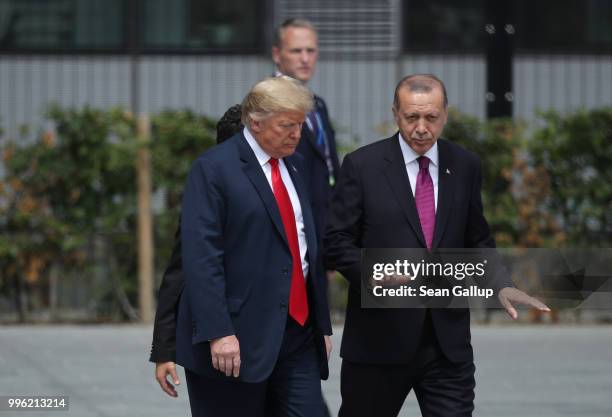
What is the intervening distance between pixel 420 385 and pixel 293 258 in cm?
64

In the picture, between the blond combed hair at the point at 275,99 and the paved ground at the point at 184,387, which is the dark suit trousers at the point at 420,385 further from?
the paved ground at the point at 184,387

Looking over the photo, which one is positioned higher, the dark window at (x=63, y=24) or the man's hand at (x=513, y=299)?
the dark window at (x=63, y=24)

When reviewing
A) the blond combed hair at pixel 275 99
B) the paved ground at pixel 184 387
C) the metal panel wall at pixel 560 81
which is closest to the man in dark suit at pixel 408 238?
the blond combed hair at pixel 275 99

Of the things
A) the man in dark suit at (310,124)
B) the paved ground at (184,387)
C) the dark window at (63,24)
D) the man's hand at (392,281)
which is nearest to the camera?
the man's hand at (392,281)

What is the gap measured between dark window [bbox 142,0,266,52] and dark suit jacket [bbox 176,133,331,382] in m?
9.02

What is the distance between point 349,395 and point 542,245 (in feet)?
19.3

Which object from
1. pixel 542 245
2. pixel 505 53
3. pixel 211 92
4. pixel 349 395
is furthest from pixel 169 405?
pixel 211 92

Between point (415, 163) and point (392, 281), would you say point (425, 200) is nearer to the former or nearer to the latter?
point (415, 163)

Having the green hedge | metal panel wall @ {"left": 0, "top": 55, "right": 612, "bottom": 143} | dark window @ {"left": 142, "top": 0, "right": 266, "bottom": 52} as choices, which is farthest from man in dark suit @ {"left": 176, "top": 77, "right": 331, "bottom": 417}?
dark window @ {"left": 142, "top": 0, "right": 266, "bottom": 52}

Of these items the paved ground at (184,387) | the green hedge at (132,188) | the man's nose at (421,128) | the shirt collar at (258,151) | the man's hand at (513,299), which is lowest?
the paved ground at (184,387)

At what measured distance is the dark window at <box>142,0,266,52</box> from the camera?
1355cm

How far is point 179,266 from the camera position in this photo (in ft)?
15.8

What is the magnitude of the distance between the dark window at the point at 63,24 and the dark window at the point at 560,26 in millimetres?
3572

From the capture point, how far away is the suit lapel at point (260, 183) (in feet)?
15.0
